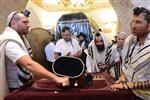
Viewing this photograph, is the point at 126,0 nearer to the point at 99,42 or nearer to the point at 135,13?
the point at 99,42

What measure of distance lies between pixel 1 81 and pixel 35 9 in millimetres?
4796

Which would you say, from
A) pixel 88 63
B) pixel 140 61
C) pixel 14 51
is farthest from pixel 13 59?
pixel 88 63

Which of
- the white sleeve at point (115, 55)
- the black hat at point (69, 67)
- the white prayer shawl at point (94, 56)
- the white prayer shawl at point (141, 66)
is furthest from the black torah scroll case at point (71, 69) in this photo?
the white sleeve at point (115, 55)

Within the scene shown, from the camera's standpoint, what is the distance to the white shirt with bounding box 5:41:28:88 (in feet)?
9.78

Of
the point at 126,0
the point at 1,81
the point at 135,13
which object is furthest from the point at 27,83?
the point at 126,0

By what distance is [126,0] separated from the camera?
620 cm

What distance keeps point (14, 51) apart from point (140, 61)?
1086mm

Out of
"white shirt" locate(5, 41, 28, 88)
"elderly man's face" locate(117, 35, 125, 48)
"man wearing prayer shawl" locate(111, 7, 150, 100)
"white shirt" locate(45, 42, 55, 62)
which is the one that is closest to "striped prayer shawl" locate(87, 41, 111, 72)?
"elderly man's face" locate(117, 35, 125, 48)

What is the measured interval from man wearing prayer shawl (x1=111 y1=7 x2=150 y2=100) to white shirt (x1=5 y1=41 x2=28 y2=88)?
862 mm

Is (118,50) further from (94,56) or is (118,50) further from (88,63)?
(88,63)

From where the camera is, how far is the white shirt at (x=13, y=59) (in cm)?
298

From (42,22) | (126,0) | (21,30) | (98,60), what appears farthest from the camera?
(42,22)

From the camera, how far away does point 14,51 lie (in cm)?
302

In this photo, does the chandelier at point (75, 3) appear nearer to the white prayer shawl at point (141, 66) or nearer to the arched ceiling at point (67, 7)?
the arched ceiling at point (67, 7)
